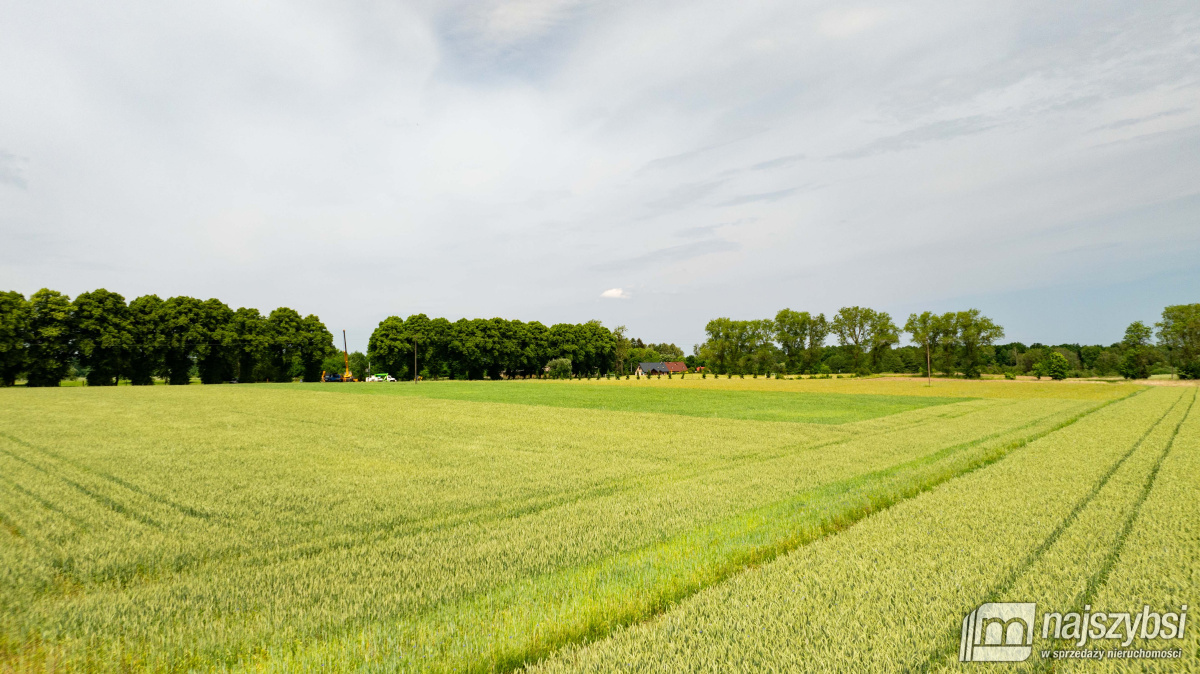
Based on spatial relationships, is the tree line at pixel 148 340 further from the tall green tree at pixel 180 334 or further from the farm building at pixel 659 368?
the farm building at pixel 659 368

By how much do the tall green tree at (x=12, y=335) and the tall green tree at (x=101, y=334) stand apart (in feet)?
13.6

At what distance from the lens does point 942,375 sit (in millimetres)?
92812

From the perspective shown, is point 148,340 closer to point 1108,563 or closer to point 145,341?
point 145,341

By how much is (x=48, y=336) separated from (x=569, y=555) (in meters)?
83.5

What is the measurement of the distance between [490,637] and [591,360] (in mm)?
116934

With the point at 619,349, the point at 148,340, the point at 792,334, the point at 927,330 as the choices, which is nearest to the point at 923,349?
the point at 927,330

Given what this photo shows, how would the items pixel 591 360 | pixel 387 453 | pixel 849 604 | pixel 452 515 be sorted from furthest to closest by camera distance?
pixel 591 360 < pixel 387 453 < pixel 452 515 < pixel 849 604

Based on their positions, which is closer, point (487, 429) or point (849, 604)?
point (849, 604)

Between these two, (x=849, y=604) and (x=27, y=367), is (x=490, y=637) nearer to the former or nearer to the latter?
(x=849, y=604)

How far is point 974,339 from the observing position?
292 feet

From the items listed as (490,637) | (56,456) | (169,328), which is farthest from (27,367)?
(490,637)

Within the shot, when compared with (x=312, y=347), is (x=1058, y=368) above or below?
below

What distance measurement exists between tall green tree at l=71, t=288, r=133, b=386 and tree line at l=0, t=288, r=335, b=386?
10 cm

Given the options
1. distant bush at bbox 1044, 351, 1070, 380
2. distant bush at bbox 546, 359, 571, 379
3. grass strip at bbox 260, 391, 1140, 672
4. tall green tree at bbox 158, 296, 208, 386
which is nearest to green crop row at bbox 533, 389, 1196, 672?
grass strip at bbox 260, 391, 1140, 672
